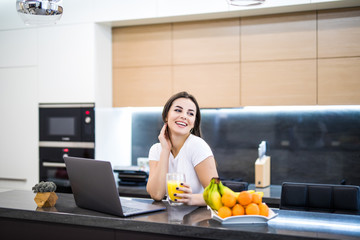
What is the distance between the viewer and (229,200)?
5.48ft

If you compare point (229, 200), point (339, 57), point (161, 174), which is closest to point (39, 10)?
point (161, 174)

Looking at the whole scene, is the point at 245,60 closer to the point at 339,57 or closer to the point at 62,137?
the point at 339,57

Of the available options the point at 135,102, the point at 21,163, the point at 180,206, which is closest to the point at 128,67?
the point at 135,102

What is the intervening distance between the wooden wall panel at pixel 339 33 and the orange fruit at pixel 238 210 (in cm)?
215

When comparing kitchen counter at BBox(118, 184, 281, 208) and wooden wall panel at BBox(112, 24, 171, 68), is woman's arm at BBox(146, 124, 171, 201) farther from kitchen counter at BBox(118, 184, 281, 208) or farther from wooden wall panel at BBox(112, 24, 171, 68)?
wooden wall panel at BBox(112, 24, 171, 68)

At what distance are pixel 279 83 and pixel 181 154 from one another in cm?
155

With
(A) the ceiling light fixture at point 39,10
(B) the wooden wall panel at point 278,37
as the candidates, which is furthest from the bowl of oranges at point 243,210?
(B) the wooden wall panel at point 278,37

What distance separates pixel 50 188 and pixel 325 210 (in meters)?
1.47

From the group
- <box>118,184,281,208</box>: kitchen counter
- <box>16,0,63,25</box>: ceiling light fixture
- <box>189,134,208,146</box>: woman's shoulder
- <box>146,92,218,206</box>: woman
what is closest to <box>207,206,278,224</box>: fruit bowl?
<box>146,92,218,206</box>: woman

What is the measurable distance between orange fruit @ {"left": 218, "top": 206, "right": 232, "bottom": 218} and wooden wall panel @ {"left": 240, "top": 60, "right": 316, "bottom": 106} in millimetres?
2025

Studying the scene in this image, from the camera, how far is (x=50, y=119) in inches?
154

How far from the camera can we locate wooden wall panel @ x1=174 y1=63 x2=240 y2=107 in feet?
12.0

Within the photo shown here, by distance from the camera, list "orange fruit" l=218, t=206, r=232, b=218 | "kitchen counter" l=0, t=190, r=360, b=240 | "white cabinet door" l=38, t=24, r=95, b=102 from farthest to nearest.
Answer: "white cabinet door" l=38, t=24, r=95, b=102 < "orange fruit" l=218, t=206, r=232, b=218 < "kitchen counter" l=0, t=190, r=360, b=240

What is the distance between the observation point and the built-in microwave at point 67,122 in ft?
12.5
